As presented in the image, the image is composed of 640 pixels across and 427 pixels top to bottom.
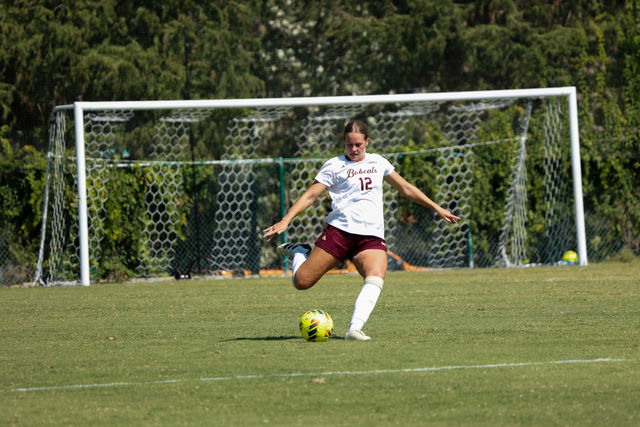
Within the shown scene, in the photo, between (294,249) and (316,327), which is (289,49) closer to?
(294,249)

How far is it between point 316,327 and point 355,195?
1289 mm

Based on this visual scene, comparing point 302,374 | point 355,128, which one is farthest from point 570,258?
point 302,374

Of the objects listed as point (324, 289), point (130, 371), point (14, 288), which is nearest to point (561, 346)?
point (130, 371)

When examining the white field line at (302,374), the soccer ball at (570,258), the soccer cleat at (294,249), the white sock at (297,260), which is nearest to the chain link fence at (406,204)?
the soccer ball at (570,258)

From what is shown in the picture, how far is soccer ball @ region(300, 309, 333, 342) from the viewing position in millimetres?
8305

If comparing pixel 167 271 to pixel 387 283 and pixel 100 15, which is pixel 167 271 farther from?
pixel 100 15

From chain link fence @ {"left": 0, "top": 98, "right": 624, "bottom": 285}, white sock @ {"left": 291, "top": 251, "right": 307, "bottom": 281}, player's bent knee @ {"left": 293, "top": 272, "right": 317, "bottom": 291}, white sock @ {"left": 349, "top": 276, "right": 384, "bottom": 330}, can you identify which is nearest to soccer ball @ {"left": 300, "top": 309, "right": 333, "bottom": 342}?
white sock @ {"left": 349, "top": 276, "right": 384, "bottom": 330}

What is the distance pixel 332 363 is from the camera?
7.00 meters

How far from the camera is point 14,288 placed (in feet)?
58.7

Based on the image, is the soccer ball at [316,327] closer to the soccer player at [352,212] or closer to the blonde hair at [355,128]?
the soccer player at [352,212]

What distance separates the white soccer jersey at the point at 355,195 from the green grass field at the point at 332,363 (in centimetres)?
105

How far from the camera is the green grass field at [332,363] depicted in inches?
214

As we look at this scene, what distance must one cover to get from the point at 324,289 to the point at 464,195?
677 cm

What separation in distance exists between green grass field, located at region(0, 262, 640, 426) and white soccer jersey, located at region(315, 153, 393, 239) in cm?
105
